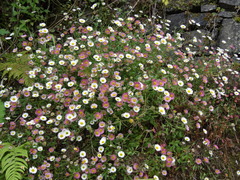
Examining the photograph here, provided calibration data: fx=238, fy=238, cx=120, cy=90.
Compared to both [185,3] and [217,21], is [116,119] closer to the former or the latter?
[217,21]

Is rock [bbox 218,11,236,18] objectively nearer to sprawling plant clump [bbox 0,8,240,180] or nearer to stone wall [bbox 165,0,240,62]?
stone wall [bbox 165,0,240,62]

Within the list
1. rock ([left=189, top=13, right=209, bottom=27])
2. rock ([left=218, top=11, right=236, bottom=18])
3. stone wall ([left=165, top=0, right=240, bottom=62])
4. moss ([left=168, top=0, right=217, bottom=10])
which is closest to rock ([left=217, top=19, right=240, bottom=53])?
stone wall ([left=165, top=0, right=240, bottom=62])

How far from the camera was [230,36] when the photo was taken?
12.3 ft

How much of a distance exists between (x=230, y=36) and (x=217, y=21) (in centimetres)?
36

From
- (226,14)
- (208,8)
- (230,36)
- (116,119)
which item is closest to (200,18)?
(208,8)

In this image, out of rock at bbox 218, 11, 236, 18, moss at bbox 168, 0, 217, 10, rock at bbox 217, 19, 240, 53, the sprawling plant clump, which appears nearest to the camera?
the sprawling plant clump

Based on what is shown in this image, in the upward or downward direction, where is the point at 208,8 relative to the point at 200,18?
upward

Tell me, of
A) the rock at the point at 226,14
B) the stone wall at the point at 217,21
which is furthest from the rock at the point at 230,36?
the rock at the point at 226,14

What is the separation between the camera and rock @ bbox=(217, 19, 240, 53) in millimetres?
3659

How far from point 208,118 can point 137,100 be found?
0.99 metres

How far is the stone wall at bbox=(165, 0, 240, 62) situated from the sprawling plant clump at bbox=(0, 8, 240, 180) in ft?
3.90

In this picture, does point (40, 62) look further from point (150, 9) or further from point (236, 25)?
point (236, 25)

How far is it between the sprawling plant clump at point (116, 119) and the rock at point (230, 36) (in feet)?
3.56

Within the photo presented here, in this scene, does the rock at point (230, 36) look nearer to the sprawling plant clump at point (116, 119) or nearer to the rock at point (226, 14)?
the rock at point (226, 14)
